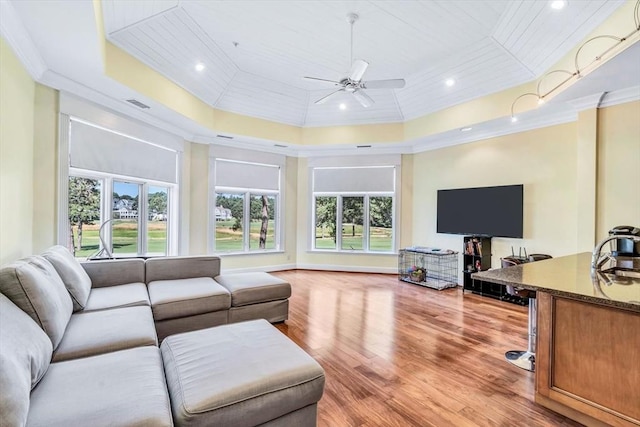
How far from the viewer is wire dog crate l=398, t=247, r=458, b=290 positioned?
5.41m

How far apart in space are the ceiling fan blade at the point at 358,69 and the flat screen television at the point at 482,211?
2.99m

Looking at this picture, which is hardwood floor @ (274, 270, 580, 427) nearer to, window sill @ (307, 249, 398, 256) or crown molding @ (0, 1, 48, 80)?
window sill @ (307, 249, 398, 256)

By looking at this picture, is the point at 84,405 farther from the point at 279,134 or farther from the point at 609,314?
the point at 279,134

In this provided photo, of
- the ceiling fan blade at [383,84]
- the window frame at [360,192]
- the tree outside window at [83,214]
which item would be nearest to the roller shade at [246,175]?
the window frame at [360,192]

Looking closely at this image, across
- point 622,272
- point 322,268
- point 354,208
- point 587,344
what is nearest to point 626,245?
point 622,272

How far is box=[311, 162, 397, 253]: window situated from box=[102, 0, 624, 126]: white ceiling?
1722 mm

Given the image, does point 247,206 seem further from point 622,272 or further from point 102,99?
point 622,272

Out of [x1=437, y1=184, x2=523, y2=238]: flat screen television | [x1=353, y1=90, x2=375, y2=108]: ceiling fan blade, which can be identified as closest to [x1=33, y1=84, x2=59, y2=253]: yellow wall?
[x1=353, y1=90, x2=375, y2=108]: ceiling fan blade

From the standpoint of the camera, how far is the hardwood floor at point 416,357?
1.97 meters

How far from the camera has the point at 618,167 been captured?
358cm

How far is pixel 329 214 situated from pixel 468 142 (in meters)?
3.12

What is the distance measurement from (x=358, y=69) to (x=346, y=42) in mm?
995

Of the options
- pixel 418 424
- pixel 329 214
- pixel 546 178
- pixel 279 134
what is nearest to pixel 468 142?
pixel 546 178

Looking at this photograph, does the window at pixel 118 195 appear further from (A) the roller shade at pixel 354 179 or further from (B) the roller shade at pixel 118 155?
(A) the roller shade at pixel 354 179
